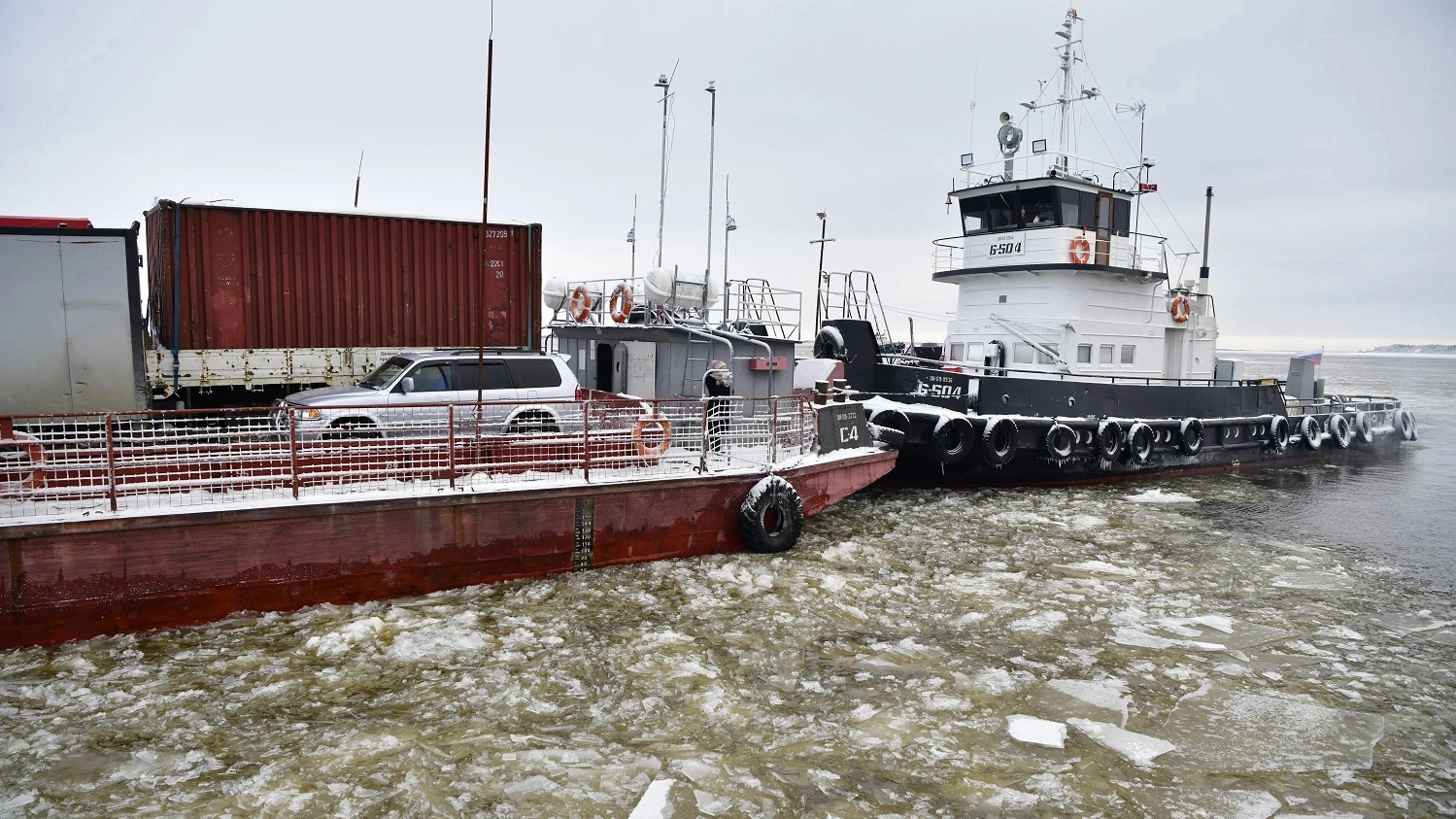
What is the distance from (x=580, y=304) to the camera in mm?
14883

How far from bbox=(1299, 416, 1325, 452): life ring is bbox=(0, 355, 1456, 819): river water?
12.1 m

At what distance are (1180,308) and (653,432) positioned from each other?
1514cm

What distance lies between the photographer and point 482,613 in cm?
802

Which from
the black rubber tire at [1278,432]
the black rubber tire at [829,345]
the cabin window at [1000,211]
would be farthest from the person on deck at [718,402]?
the black rubber tire at [1278,432]

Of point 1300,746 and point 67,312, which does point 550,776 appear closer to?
point 1300,746

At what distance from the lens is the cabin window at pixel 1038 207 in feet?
58.5

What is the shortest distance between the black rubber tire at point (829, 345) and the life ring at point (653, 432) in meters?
7.48

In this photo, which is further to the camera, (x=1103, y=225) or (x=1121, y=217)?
(x=1121, y=217)

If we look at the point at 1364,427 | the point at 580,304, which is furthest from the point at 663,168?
the point at 1364,427

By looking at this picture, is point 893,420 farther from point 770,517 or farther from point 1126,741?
point 1126,741

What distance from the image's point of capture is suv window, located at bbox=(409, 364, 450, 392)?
10016 millimetres

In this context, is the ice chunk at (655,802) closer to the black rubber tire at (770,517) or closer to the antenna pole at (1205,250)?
the black rubber tire at (770,517)

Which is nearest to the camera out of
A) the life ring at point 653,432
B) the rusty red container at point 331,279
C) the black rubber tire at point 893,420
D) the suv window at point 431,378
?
the life ring at point 653,432

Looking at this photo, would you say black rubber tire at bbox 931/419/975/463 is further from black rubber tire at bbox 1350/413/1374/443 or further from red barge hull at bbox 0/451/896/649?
black rubber tire at bbox 1350/413/1374/443
